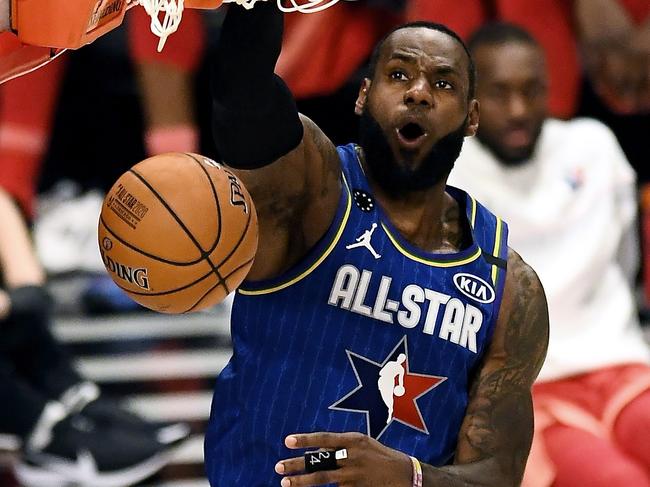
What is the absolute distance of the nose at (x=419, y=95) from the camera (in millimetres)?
3078

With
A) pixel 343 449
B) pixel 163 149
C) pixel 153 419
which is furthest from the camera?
pixel 163 149

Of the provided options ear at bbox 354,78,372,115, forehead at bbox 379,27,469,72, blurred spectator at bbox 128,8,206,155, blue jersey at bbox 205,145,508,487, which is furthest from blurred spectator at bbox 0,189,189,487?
forehead at bbox 379,27,469,72

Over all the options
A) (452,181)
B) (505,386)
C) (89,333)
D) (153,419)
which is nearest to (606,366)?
(452,181)

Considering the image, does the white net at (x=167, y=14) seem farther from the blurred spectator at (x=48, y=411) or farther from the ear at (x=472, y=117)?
the blurred spectator at (x=48, y=411)

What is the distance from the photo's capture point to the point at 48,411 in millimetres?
5352

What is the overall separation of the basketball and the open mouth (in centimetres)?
43

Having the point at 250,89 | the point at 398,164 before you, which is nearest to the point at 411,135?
the point at 398,164

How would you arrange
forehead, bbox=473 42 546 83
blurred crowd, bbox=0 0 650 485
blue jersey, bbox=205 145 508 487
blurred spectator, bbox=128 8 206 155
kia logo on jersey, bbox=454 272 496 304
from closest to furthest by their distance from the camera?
blue jersey, bbox=205 145 508 487
kia logo on jersey, bbox=454 272 496 304
forehead, bbox=473 42 546 83
blurred crowd, bbox=0 0 650 485
blurred spectator, bbox=128 8 206 155

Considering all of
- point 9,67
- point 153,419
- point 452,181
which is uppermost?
point 9,67

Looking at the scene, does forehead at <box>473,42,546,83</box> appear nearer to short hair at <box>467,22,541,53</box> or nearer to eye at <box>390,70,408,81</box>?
short hair at <box>467,22,541,53</box>

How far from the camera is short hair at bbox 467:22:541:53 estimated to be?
480cm

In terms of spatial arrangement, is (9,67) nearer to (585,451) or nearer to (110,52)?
(585,451)

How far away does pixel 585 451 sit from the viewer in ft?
14.2

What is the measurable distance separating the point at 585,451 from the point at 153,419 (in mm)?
2030
